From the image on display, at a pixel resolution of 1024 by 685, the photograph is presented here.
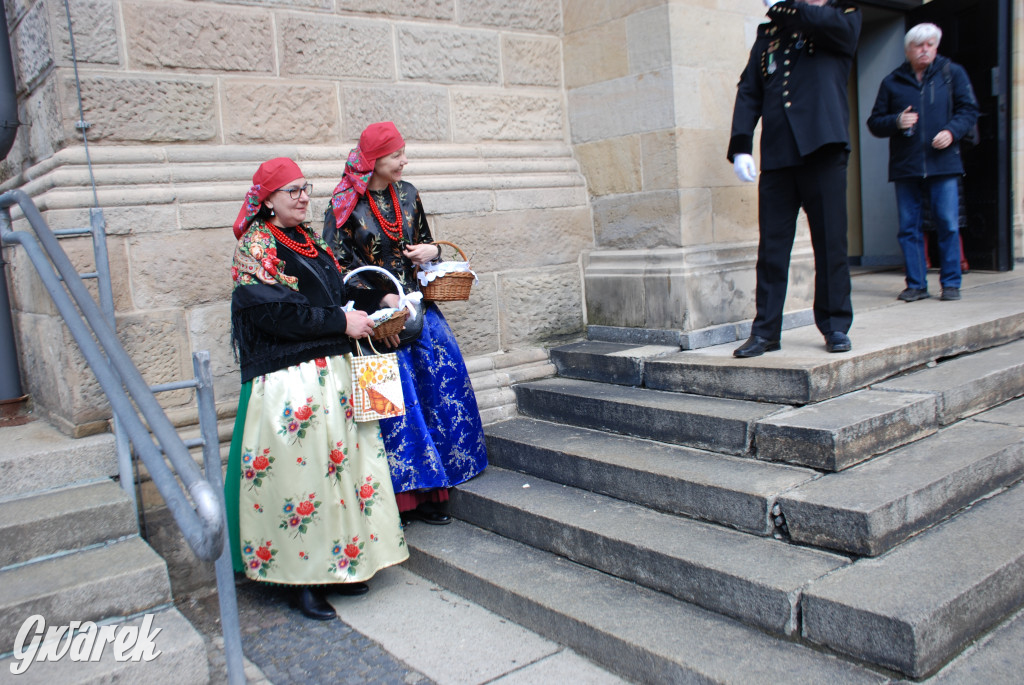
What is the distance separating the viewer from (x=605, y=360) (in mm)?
4816

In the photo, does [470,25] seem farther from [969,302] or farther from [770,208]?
[969,302]

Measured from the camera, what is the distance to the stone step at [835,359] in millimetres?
3717

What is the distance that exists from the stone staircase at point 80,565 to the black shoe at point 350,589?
789 millimetres

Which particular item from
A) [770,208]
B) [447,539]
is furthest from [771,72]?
[447,539]

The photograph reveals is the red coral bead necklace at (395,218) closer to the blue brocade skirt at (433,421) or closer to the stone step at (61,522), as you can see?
the blue brocade skirt at (433,421)

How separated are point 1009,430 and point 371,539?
269 centimetres

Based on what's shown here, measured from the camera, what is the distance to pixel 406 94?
4801 millimetres

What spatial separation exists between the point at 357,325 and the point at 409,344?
64cm

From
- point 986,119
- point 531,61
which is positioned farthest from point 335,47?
point 986,119

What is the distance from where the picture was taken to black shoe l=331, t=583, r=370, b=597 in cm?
363

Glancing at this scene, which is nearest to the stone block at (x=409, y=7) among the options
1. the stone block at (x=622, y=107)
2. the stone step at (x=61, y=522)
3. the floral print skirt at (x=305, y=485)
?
the stone block at (x=622, y=107)

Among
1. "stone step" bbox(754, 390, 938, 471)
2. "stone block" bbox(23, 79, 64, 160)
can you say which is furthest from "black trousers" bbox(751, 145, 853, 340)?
"stone block" bbox(23, 79, 64, 160)

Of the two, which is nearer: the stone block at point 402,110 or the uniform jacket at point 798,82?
the uniform jacket at point 798,82

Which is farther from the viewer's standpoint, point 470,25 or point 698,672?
point 470,25
